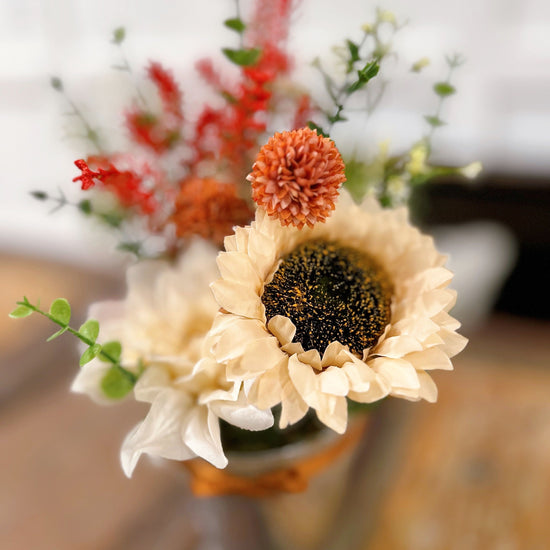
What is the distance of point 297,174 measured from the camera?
8.4 inches

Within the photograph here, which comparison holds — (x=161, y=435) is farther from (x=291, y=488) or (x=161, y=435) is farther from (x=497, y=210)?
(x=497, y=210)

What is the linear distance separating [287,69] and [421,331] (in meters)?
0.21

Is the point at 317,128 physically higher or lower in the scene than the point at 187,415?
higher

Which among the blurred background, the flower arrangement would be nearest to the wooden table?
the blurred background

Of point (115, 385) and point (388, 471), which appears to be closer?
point (115, 385)

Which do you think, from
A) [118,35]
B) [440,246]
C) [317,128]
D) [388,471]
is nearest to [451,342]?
[317,128]

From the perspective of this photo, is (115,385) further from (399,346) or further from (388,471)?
(388,471)

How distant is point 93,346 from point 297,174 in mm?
121

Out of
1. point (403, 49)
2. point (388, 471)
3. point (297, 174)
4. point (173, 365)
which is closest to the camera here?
point (297, 174)

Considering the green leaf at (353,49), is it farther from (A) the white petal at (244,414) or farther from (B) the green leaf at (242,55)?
(A) the white petal at (244,414)

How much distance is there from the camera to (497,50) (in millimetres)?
1184

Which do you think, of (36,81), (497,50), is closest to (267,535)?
(497,50)

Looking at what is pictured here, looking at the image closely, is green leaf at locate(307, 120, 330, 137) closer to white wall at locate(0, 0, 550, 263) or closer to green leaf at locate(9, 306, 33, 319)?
green leaf at locate(9, 306, 33, 319)

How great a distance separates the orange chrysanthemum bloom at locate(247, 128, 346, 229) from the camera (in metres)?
0.21
